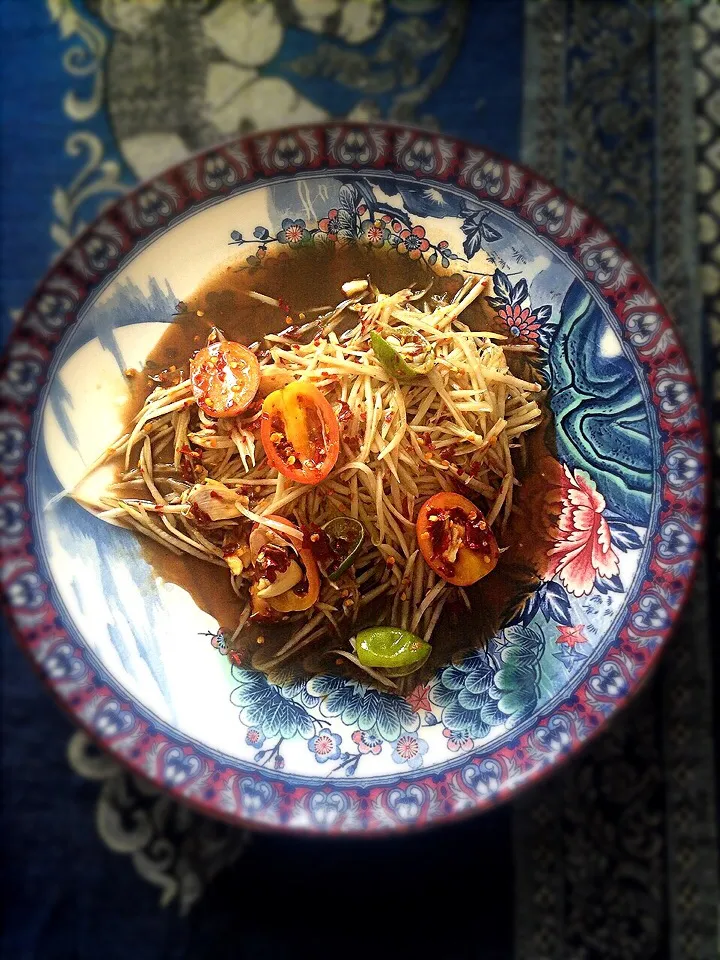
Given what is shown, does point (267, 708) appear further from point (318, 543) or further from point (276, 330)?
point (276, 330)

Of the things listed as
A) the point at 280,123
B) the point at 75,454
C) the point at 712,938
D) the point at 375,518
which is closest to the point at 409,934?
the point at 712,938

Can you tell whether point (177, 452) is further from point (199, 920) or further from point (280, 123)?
point (199, 920)

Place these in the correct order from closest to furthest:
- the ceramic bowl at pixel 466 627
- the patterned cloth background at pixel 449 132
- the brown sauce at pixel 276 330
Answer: the ceramic bowl at pixel 466 627, the brown sauce at pixel 276 330, the patterned cloth background at pixel 449 132

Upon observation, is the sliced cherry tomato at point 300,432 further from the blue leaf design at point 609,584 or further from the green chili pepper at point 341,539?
the blue leaf design at point 609,584

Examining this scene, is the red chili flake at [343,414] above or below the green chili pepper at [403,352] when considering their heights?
below

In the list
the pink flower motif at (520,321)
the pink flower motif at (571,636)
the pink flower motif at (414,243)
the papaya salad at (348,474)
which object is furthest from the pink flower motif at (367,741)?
the pink flower motif at (414,243)

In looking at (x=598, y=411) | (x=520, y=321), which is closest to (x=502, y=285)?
(x=520, y=321)

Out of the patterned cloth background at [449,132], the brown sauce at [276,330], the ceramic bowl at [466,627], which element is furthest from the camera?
the patterned cloth background at [449,132]
